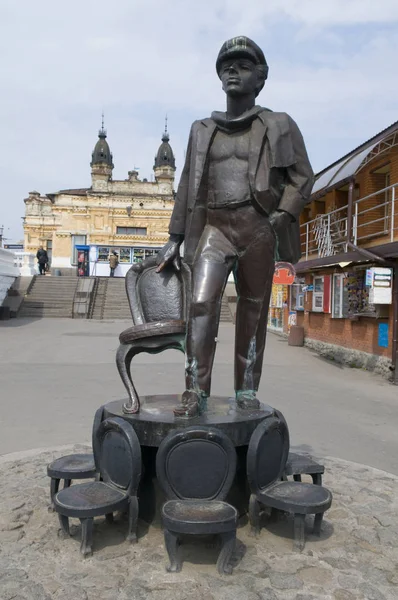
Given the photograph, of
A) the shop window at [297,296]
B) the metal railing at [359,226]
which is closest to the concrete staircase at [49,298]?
the shop window at [297,296]

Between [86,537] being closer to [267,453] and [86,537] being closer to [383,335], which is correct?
[267,453]

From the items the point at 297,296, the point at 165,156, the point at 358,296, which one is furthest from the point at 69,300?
the point at 165,156

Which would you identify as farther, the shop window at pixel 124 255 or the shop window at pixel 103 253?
the shop window at pixel 124 255

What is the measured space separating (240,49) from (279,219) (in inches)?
45.2

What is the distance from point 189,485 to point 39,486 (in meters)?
1.72

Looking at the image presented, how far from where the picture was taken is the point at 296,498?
10.3 ft

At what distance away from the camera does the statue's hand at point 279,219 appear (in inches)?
143

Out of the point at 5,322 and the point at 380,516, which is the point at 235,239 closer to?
the point at 380,516

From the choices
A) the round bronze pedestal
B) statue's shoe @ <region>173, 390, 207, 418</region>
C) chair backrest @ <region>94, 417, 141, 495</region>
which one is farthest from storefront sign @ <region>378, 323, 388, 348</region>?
chair backrest @ <region>94, 417, 141, 495</region>

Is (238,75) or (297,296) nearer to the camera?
(238,75)

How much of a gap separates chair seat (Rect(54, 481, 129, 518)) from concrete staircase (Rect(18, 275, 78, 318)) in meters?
21.2

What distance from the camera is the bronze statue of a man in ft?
11.6

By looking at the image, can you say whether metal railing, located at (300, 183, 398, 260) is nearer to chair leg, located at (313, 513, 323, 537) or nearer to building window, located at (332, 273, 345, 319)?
building window, located at (332, 273, 345, 319)

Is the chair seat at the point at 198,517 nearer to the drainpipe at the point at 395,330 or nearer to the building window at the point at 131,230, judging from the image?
the drainpipe at the point at 395,330
